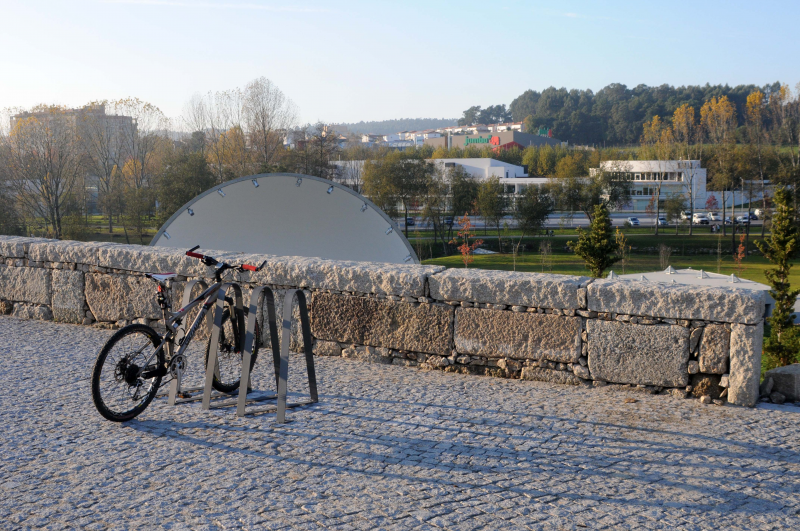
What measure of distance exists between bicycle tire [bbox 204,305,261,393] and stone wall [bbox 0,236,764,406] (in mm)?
805

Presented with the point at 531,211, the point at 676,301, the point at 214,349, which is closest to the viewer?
the point at 214,349

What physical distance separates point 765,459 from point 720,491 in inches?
23.0

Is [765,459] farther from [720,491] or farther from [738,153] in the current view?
[738,153]

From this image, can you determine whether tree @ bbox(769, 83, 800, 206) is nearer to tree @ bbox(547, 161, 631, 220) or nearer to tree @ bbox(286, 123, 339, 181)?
tree @ bbox(547, 161, 631, 220)

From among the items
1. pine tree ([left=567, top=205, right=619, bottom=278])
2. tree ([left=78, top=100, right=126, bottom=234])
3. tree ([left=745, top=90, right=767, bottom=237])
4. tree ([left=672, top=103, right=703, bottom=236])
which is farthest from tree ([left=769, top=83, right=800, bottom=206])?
tree ([left=78, top=100, right=126, bottom=234])

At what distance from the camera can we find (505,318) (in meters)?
4.97

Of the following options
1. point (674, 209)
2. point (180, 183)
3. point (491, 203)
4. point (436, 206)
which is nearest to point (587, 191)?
point (674, 209)

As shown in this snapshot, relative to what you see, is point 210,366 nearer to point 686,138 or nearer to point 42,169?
point 42,169

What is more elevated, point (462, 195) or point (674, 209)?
point (462, 195)

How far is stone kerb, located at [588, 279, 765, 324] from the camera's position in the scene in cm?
428

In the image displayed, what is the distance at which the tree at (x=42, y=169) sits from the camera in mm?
46844

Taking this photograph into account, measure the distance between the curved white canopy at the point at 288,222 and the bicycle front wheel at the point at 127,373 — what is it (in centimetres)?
1010

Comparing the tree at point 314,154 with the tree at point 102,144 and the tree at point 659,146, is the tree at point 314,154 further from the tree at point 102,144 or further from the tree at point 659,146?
the tree at point 659,146

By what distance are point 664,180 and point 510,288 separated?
78.3 metres
